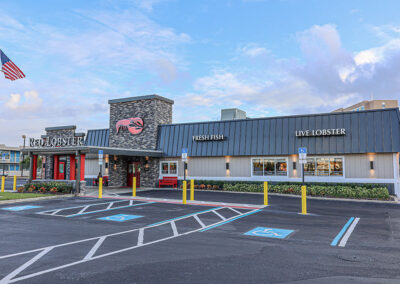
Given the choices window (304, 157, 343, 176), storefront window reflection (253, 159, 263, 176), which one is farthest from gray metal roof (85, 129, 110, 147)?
window (304, 157, 343, 176)

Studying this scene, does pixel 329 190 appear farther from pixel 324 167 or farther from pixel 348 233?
pixel 348 233

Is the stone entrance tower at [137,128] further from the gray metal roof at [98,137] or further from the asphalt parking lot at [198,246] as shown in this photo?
the asphalt parking lot at [198,246]

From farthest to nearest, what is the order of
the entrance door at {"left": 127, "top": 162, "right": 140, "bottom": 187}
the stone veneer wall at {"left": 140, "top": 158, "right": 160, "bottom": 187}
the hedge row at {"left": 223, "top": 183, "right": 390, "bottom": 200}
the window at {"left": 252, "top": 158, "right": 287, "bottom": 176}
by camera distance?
the entrance door at {"left": 127, "top": 162, "right": 140, "bottom": 187}, the stone veneer wall at {"left": 140, "top": 158, "right": 160, "bottom": 187}, the window at {"left": 252, "top": 158, "right": 287, "bottom": 176}, the hedge row at {"left": 223, "top": 183, "right": 390, "bottom": 200}

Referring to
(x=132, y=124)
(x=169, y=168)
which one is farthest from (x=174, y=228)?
(x=132, y=124)

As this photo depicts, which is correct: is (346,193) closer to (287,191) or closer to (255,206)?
(287,191)

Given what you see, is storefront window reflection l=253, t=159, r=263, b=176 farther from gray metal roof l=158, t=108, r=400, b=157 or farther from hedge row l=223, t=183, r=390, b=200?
hedge row l=223, t=183, r=390, b=200

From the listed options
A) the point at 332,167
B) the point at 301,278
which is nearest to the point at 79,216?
the point at 301,278

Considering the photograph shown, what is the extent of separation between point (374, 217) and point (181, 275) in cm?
1049

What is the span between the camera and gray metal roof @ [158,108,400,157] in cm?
2123

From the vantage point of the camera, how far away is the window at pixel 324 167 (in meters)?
22.7

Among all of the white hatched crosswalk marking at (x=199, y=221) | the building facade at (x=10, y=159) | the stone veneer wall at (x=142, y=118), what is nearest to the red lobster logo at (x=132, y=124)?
the stone veneer wall at (x=142, y=118)

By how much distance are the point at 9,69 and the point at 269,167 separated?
63.0 ft

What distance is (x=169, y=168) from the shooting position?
2894 centimetres

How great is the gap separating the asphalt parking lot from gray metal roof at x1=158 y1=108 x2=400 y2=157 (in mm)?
8884
